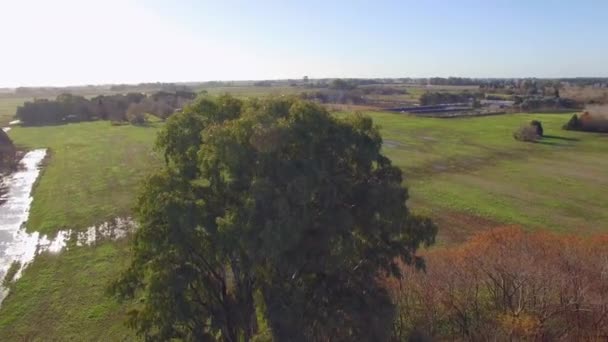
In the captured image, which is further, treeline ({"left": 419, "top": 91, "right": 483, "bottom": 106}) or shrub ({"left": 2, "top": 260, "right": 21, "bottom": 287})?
treeline ({"left": 419, "top": 91, "right": 483, "bottom": 106})

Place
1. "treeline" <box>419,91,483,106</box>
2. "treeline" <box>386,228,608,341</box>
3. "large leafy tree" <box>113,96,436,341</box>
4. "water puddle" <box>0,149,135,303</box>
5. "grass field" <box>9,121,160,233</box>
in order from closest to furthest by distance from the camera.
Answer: "large leafy tree" <box>113,96,436,341</box> < "treeline" <box>386,228,608,341</box> < "water puddle" <box>0,149,135,303</box> < "grass field" <box>9,121,160,233</box> < "treeline" <box>419,91,483,106</box>

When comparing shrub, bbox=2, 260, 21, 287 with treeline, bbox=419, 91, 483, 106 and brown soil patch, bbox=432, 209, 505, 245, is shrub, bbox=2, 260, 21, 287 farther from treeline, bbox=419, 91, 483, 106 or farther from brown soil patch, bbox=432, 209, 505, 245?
treeline, bbox=419, 91, 483, 106

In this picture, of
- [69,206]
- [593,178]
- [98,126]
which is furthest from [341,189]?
[98,126]

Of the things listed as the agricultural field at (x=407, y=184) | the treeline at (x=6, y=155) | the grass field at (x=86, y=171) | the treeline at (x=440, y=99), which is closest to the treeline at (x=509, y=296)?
the agricultural field at (x=407, y=184)

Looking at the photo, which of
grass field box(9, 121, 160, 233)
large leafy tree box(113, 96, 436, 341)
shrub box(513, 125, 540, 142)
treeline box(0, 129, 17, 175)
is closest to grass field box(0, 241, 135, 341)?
large leafy tree box(113, 96, 436, 341)

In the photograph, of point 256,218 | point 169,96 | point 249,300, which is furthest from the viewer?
point 169,96

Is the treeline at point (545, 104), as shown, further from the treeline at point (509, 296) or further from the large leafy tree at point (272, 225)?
the large leafy tree at point (272, 225)

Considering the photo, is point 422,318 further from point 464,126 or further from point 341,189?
point 464,126
